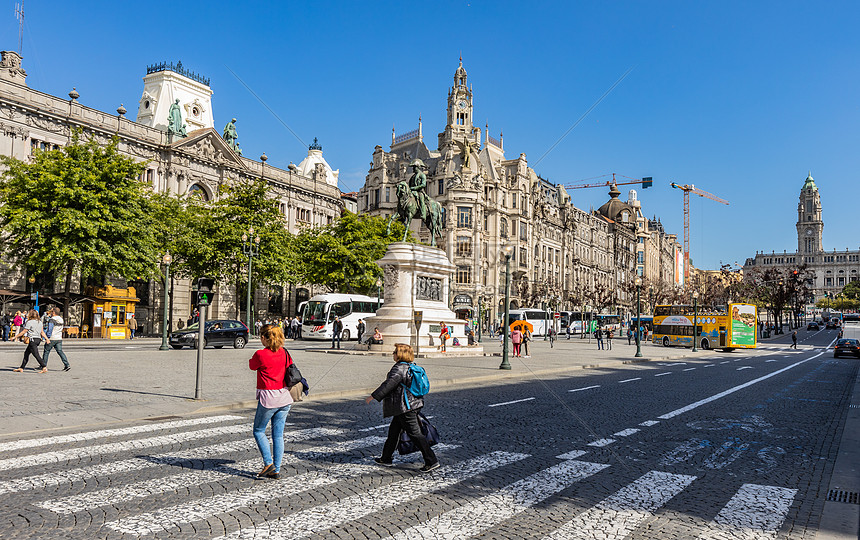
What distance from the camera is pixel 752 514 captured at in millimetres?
6270

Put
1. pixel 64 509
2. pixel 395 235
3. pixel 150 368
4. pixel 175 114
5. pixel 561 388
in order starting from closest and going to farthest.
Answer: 1. pixel 64 509
2. pixel 561 388
3. pixel 150 368
4. pixel 395 235
5. pixel 175 114

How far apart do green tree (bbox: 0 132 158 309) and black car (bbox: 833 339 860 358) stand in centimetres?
4346

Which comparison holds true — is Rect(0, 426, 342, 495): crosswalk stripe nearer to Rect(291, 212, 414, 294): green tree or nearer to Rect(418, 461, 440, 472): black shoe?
Rect(418, 461, 440, 472): black shoe

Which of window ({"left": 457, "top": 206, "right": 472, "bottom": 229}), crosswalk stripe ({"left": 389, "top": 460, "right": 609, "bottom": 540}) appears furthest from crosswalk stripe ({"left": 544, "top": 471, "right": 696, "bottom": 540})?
window ({"left": 457, "top": 206, "right": 472, "bottom": 229})

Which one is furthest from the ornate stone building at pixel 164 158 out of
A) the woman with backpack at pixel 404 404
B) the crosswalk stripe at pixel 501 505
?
the crosswalk stripe at pixel 501 505

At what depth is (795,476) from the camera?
7.91m

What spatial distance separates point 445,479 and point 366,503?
1.28 metres

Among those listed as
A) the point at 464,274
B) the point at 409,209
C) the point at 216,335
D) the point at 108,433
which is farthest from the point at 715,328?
the point at 108,433

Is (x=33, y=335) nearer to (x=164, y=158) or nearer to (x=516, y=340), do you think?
(x=516, y=340)

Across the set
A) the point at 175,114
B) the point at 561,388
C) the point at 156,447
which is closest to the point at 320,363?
the point at 561,388

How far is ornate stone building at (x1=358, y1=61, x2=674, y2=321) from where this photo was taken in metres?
79.6

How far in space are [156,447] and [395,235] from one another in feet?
162

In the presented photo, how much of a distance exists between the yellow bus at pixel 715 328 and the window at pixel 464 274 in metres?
27.6

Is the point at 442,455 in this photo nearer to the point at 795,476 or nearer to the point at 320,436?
the point at 320,436
